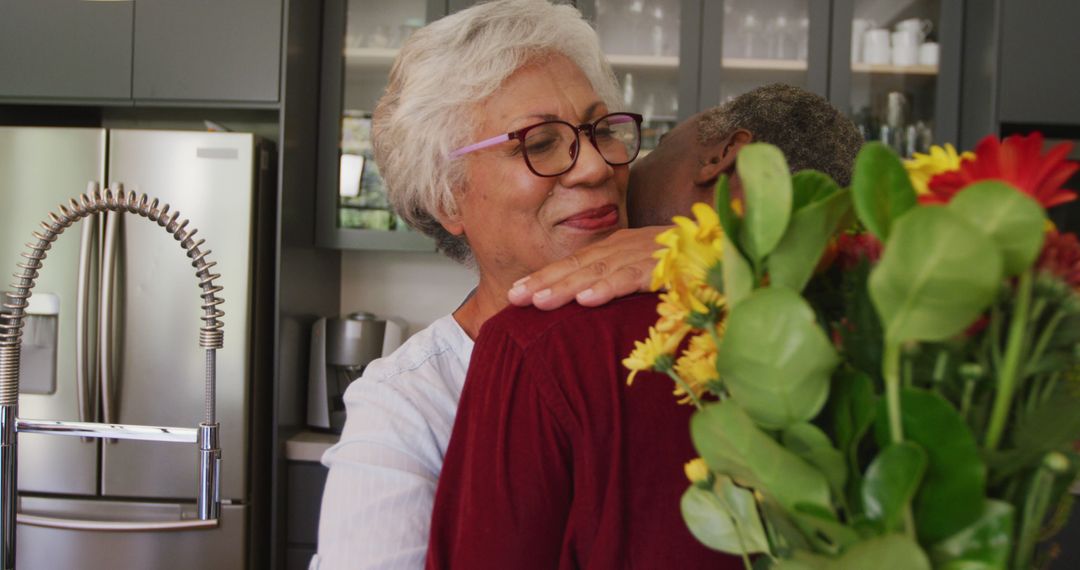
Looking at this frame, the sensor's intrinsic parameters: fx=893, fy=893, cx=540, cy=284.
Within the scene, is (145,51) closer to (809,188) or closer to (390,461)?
(390,461)

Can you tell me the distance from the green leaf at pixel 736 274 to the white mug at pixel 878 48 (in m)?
2.73

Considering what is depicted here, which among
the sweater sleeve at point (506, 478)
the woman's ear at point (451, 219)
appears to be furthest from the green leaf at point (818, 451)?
the woman's ear at point (451, 219)

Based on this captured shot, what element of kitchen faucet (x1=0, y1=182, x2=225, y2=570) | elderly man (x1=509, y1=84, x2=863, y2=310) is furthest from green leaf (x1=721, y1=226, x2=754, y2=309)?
kitchen faucet (x1=0, y1=182, x2=225, y2=570)

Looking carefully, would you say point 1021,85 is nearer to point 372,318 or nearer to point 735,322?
point 372,318

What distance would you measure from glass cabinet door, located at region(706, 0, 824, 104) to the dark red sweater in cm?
229

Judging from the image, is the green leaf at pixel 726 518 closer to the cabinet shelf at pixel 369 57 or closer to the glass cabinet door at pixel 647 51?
the glass cabinet door at pixel 647 51

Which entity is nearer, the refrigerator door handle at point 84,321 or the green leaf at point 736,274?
the green leaf at point 736,274

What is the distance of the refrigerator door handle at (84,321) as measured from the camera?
236 centimetres

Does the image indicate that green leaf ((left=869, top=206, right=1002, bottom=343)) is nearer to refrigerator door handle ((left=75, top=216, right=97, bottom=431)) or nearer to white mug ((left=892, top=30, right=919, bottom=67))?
refrigerator door handle ((left=75, top=216, right=97, bottom=431))

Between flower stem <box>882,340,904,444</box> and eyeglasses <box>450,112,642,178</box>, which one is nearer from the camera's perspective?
flower stem <box>882,340,904,444</box>

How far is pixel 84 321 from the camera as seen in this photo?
93.3 inches

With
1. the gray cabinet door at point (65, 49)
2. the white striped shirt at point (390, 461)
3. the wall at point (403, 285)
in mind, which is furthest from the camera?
the wall at point (403, 285)

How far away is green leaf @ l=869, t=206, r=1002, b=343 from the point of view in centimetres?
21

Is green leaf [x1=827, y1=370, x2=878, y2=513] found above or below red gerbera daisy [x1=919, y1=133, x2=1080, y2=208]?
→ below
